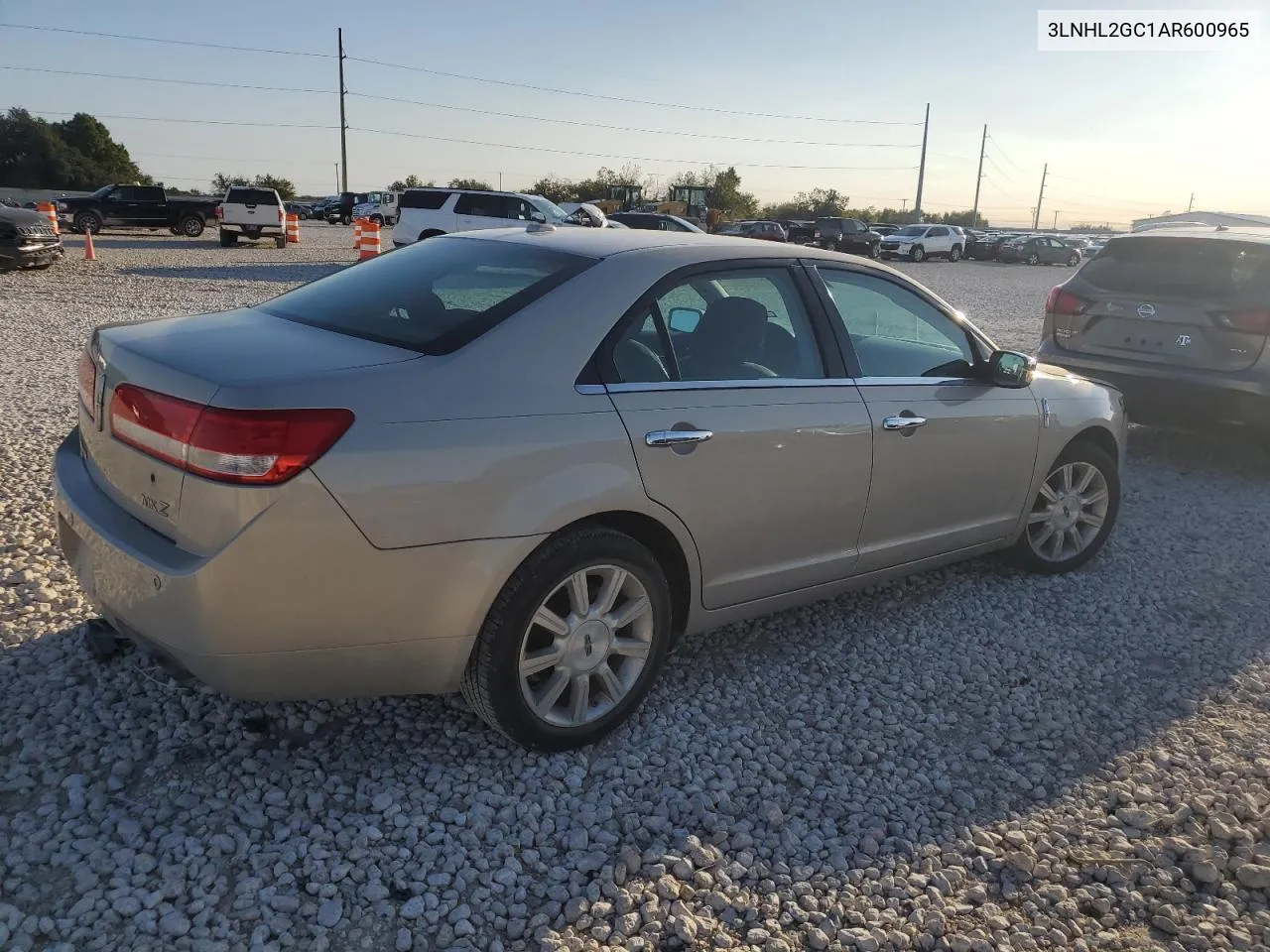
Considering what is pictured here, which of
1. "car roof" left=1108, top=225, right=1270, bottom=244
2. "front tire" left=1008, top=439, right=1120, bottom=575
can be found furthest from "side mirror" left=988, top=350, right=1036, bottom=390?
"car roof" left=1108, top=225, right=1270, bottom=244

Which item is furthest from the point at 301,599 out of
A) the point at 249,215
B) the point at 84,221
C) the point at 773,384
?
the point at 84,221

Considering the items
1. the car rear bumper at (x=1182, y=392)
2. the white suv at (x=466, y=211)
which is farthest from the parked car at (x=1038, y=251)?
the car rear bumper at (x=1182, y=392)

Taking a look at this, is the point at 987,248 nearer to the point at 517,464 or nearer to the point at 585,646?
the point at 585,646

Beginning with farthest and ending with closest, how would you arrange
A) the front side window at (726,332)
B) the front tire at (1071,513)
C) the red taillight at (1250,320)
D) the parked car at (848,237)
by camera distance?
1. the parked car at (848,237)
2. the red taillight at (1250,320)
3. the front tire at (1071,513)
4. the front side window at (726,332)

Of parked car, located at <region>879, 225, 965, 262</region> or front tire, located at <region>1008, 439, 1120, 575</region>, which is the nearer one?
front tire, located at <region>1008, 439, 1120, 575</region>

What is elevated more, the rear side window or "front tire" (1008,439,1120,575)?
the rear side window

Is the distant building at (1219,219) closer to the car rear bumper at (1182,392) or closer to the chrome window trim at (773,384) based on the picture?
the car rear bumper at (1182,392)

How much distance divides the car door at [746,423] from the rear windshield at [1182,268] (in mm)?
4297

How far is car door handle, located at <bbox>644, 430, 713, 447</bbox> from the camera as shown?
2.93m

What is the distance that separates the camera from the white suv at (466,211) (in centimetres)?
2145

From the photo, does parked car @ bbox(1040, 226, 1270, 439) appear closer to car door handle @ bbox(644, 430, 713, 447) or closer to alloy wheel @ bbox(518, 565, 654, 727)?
car door handle @ bbox(644, 430, 713, 447)

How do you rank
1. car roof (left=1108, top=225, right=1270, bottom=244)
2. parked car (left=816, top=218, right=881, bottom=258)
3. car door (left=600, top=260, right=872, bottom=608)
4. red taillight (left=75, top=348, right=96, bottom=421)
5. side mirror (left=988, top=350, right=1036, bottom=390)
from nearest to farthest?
1. red taillight (left=75, top=348, right=96, bottom=421)
2. car door (left=600, top=260, right=872, bottom=608)
3. side mirror (left=988, top=350, right=1036, bottom=390)
4. car roof (left=1108, top=225, right=1270, bottom=244)
5. parked car (left=816, top=218, right=881, bottom=258)

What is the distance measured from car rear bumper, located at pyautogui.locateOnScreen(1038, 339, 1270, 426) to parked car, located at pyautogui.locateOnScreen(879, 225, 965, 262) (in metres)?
35.4

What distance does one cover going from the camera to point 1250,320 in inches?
245
